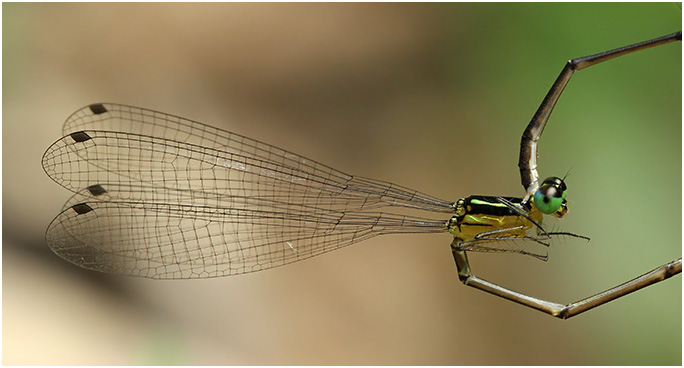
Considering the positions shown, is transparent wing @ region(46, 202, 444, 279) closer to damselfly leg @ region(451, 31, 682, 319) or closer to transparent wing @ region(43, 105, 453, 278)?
transparent wing @ region(43, 105, 453, 278)

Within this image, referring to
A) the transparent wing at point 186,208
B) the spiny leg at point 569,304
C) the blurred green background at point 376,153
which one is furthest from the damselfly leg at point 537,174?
the blurred green background at point 376,153

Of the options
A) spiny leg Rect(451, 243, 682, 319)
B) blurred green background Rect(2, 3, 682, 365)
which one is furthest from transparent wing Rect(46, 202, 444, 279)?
blurred green background Rect(2, 3, 682, 365)

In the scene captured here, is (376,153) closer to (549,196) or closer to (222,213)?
(222,213)

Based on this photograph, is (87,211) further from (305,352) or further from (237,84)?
(237,84)

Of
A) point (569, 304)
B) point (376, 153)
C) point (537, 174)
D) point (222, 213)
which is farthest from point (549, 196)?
point (376, 153)

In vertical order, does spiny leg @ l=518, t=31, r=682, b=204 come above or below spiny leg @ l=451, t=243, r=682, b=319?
above

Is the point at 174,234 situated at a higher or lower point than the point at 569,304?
higher

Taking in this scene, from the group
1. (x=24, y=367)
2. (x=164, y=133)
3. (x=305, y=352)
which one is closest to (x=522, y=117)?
(x=305, y=352)
